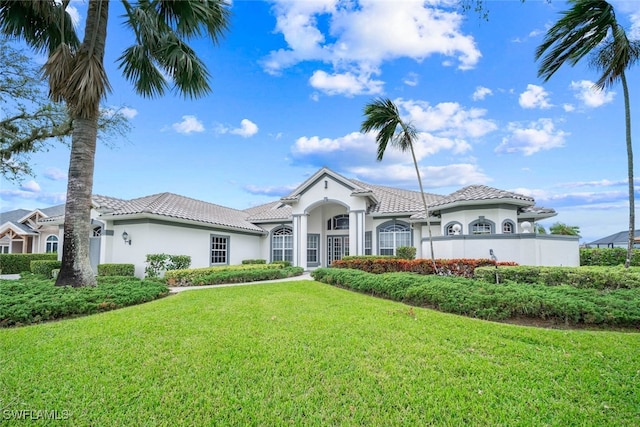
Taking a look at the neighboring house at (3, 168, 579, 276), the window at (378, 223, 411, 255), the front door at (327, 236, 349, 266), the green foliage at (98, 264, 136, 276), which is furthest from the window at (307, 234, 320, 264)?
the green foliage at (98, 264, 136, 276)

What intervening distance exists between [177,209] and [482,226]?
16.0 m

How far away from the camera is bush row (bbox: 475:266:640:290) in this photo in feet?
28.1

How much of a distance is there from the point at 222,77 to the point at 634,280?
14.6 m

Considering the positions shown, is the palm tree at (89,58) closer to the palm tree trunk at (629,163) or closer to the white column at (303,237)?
the white column at (303,237)

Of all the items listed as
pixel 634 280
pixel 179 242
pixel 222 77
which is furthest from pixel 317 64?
pixel 634 280

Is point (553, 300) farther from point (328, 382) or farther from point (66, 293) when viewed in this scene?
point (66, 293)

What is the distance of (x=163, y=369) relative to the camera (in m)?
4.38

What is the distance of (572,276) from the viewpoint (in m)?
9.20

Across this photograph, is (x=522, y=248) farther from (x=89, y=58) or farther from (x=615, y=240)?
(x=615, y=240)

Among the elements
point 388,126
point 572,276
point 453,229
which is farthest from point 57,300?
point 453,229

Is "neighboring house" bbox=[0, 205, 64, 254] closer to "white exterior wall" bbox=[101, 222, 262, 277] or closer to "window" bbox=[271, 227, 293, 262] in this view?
"white exterior wall" bbox=[101, 222, 262, 277]

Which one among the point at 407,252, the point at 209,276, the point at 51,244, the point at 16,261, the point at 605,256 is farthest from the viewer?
the point at 51,244

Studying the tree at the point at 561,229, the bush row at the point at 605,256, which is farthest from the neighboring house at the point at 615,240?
the bush row at the point at 605,256

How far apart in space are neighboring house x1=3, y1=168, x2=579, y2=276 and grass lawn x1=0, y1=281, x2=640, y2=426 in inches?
358
